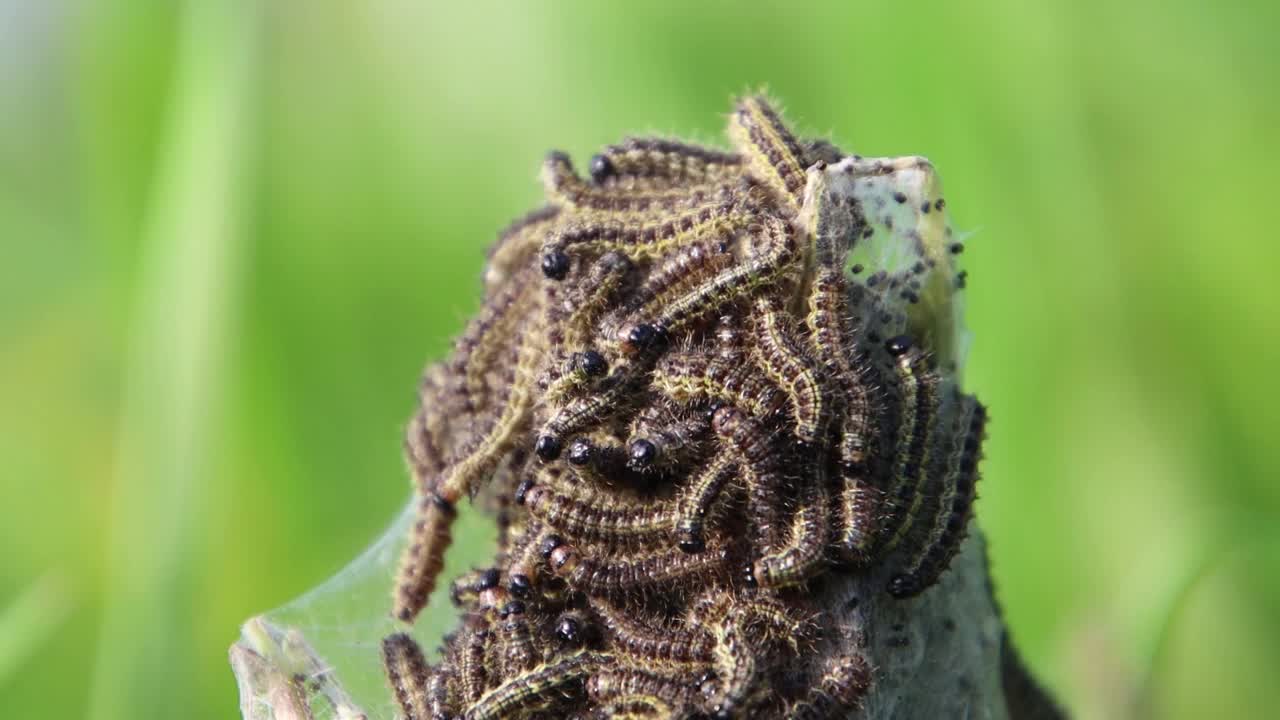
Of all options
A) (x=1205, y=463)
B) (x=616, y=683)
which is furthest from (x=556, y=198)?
(x=1205, y=463)

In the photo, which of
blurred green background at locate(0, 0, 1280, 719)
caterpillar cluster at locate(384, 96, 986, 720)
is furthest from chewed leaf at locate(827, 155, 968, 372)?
blurred green background at locate(0, 0, 1280, 719)

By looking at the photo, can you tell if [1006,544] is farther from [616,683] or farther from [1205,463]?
[616,683]

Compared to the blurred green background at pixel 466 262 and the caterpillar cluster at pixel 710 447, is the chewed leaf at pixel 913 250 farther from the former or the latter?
the blurred green background at pixel 466 262

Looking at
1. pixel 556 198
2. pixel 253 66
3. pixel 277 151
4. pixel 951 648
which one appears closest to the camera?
pixel 951 648

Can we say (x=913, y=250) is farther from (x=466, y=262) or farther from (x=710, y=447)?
(x=466, y=262)

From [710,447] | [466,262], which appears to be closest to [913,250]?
[710,447]

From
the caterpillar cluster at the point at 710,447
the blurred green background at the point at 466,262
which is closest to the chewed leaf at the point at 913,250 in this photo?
the caterpillar cluster at the point at 710,447
